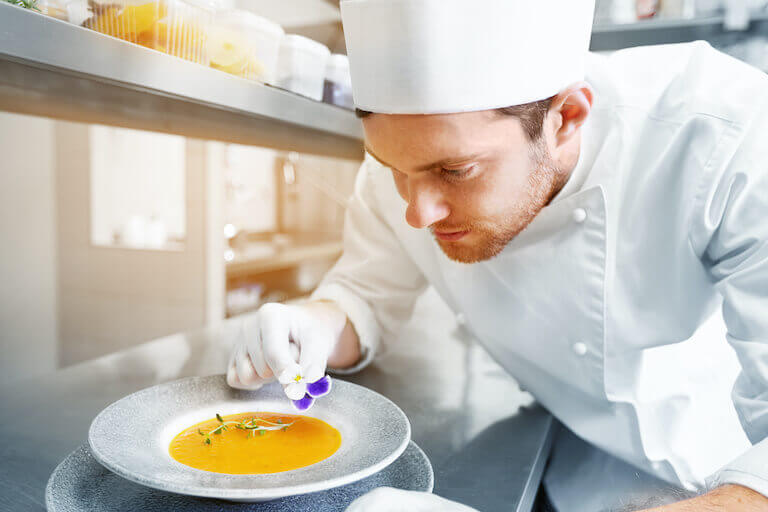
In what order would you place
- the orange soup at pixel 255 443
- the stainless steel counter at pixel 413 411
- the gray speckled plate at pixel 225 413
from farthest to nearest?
1. the stainless steel counter at pixel 413 411
2. the orange soup at pixel 255 443
3. the gray speckled plate at pixel 225 413

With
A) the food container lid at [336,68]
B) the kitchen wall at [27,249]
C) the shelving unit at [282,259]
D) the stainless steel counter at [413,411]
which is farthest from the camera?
the shelving unit at [282,259]

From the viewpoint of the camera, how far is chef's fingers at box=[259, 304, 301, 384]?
2.78 feet

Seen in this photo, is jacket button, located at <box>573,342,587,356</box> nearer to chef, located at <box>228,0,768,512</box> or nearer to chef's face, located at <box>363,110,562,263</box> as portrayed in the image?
chef, located at <box>228,0,768,512</box>

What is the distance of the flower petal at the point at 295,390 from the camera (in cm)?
82

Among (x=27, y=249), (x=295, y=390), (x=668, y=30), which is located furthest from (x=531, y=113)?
(x=27, y=249)

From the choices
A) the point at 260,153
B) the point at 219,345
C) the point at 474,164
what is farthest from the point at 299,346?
the point at 260,153

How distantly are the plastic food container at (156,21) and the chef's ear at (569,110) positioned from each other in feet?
1.88

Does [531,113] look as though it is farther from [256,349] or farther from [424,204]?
[256,349]

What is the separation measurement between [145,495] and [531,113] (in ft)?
2.52

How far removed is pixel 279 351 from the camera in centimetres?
88

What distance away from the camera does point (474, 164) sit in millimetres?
855

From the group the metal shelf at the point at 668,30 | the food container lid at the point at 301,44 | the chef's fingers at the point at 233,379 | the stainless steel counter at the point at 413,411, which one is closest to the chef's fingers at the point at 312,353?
the chef's fingers at the point at 233,379

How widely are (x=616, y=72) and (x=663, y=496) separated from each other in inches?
30.1

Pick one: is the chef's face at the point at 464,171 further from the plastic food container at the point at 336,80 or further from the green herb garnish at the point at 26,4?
the green herb garnish at the point at 26,4
